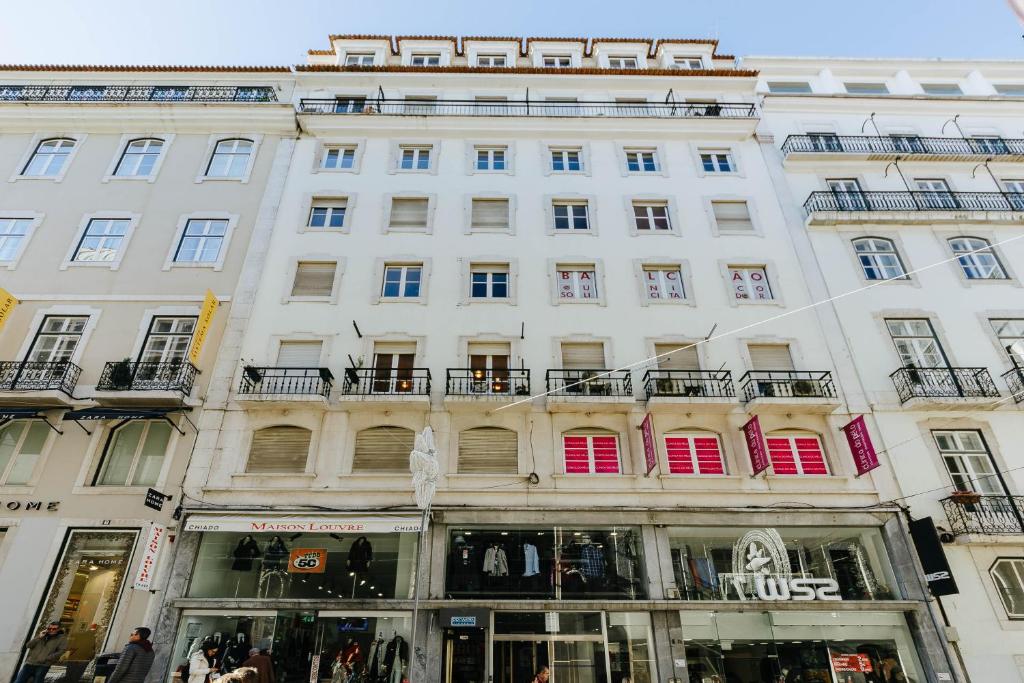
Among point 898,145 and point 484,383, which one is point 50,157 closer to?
point 484,383

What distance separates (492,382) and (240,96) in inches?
638

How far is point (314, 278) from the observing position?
1800 centimetres

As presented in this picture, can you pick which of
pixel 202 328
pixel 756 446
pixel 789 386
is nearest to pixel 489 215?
pixel 202 328

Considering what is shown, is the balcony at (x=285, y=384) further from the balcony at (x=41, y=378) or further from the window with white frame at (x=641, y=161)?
the window with white frame at (x=641, y=161)

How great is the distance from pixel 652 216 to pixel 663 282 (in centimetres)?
301

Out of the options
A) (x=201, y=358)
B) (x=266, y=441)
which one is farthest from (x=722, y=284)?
(x=201, y=358)

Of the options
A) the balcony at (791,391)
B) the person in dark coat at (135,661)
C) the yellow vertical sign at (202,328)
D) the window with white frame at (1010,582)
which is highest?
the yellow vertical sign at (202,328)

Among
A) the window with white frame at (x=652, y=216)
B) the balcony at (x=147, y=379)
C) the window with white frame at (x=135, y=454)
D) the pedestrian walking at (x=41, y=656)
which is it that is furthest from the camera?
the window with white frame at (x=652, y=216)

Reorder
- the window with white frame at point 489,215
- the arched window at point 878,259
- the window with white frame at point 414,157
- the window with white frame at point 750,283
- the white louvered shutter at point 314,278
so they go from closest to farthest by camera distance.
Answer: the white louvered shutter at point 314,278 → the window with white frame at point 750,283 → the arched window at point 878,259 → the window with white frame at point 489,215 → the window with white frame at point 414,157

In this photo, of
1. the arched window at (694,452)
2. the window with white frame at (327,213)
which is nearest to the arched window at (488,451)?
the arched window at (694,452)

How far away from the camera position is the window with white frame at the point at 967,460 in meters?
14.5

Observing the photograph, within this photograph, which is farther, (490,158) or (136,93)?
(136,93)

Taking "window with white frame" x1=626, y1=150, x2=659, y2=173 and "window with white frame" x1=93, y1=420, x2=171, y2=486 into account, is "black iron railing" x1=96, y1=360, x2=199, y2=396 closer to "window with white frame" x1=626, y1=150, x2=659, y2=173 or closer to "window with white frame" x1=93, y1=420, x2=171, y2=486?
"window with white frame" x1=93, y1=420, x2=171, y2=486

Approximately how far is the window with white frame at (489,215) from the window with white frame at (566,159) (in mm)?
2833
